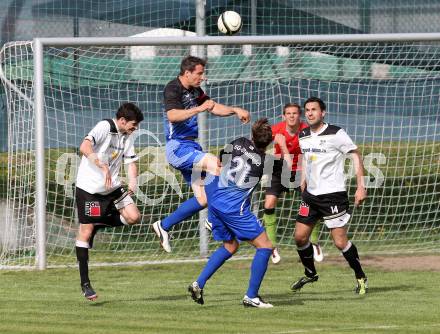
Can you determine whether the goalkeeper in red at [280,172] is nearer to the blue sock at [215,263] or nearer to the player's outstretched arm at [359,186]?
the player's outstretched arm at [359,186]

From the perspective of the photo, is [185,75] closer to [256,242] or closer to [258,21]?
[256,242]

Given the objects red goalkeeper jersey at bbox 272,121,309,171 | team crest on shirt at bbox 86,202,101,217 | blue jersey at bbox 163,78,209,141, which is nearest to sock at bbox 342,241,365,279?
blue jersey at bbox 163,78,209,141

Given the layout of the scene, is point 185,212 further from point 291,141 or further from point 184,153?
point 291,141

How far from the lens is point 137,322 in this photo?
399 inches

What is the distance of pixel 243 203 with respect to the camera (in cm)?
1100

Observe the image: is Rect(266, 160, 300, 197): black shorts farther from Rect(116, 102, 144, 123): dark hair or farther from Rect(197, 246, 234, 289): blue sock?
Rect(197, 246, 234, 289): blue sock

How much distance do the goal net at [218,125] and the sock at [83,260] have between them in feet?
13.0

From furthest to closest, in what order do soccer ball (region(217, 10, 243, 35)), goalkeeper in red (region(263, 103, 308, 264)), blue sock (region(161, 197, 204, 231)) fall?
soccer ball (region(217, 10, 243, 35)), goalkeeper in red (region(263, 103, 308, 264)), blue sock (region(161, 197, 204, 231))

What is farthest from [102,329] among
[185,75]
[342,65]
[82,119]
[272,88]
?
[342,65]

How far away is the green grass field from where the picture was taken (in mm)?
9883

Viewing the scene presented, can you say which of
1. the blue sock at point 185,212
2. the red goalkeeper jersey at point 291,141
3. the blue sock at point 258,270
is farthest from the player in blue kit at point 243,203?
the red goalkeeper jersey at point 291,141

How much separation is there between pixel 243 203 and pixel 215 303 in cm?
122

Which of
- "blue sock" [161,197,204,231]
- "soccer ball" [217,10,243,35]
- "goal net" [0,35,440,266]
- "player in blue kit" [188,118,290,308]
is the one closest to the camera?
"player in blue kit" [188,118,290,308]

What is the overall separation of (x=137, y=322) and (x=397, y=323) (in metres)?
2.30
